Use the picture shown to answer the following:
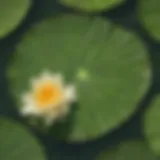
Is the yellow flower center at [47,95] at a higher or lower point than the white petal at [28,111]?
higher

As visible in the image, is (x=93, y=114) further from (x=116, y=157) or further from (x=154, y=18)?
(x=154, y=18)

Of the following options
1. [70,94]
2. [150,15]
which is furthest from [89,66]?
[150,15]

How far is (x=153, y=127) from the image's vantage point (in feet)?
2.91

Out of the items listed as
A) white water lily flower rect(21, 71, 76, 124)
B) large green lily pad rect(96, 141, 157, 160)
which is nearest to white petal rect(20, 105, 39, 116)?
white water lily flower rect(21, 71, 76, 124)

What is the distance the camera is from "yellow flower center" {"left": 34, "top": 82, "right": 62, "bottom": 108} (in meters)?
0.87

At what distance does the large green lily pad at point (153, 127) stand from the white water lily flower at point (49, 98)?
0.15 metres

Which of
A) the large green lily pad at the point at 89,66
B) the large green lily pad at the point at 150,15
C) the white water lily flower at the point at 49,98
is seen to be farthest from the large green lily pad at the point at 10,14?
the large green lily pad at the point at 150,15

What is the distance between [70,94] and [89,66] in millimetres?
74

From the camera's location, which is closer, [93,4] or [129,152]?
[129,152]

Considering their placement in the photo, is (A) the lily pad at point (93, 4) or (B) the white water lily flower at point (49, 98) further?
(A) the lily pad at point (93, 4)

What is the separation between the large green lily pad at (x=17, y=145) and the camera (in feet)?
2.88

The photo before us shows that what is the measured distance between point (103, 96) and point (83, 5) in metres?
0.22

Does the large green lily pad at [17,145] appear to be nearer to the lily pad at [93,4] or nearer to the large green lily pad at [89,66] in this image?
the large green lily pad at [89,66]

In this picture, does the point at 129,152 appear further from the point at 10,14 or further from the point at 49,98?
the point at 10,14
